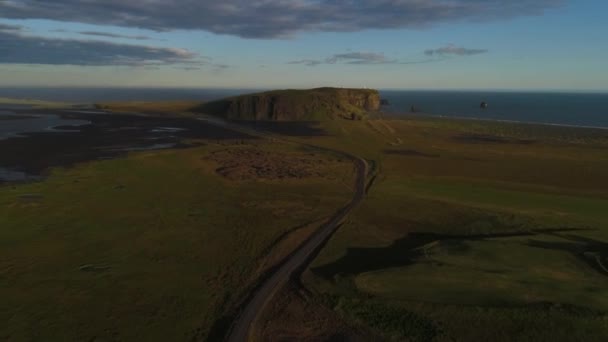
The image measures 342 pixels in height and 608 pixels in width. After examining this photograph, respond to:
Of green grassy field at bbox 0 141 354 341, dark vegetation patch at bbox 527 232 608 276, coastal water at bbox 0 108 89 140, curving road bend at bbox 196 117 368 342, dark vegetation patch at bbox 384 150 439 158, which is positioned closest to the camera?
curving road bend at bbox 196 117 368 342

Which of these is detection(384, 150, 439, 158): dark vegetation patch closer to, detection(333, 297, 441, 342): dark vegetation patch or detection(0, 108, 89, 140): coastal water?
detection(333, 297, 441, 342): dark vegetation patch

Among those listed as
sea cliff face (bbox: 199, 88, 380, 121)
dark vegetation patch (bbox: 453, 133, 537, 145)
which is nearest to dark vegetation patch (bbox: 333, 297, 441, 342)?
dark vegetation patch (bbox: 453, 133, 537, 145)

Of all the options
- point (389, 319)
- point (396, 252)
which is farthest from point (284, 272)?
point (396, 252)

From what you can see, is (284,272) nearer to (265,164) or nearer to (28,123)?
(265,164)

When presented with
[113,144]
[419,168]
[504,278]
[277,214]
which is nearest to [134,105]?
[113,144]

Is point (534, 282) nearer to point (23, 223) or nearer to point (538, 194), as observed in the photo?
point (538, 194)
